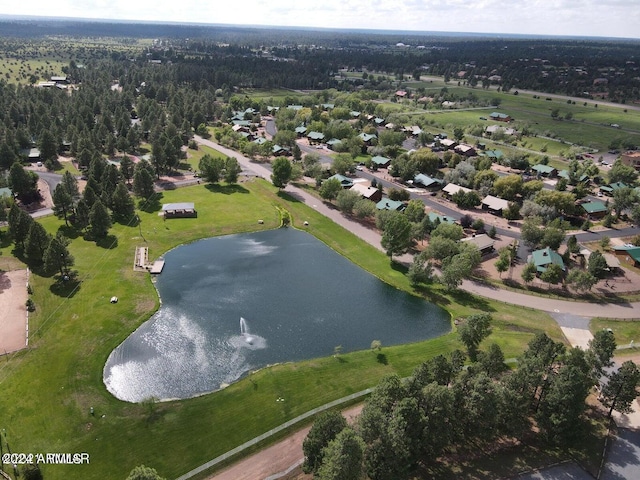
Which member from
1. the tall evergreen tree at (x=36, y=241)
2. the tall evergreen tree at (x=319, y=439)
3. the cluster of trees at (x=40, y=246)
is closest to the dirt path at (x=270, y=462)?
the tall evergreen tree at (x=319, y=439)

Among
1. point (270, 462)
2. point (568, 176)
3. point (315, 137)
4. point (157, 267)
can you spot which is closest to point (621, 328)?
point (270, 462)

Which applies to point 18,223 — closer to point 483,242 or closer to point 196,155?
point 196,155

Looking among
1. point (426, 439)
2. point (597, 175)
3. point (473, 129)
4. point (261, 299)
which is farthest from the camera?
point (473, 129)

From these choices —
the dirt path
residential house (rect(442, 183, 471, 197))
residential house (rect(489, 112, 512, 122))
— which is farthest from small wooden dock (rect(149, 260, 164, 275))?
residential house (rect(489, 112, 512, 122))

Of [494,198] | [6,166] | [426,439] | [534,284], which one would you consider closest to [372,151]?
[494,198]

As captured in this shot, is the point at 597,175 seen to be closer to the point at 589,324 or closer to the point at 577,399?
the point at 589,324

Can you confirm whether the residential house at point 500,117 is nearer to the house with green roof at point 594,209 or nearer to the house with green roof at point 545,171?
the house with green roof at point 545,171
